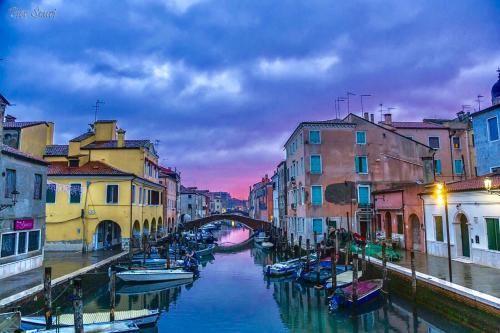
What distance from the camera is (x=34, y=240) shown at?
2103cm

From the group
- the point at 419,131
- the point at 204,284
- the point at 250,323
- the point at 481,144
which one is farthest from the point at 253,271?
the point at 419,131

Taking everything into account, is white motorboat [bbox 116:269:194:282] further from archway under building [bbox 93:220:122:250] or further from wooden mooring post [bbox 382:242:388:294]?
wooden mooring post [bbox 382:242:388:294]

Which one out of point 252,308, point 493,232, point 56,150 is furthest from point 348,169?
point 56,150

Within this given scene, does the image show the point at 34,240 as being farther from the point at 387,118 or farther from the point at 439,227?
the point at 387,118

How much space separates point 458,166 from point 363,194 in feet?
43.4

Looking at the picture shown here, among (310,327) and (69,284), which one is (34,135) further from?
(310,327)

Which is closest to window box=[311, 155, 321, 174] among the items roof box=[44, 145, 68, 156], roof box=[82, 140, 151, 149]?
roof box=[82, 140, 151, 149]

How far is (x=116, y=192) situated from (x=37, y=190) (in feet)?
29.0

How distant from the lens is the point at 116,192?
99.3 ft

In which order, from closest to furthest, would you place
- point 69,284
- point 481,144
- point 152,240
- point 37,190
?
point 69,284 → point 37,190 → point 481,144 → point 152,240

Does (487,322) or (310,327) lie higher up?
(487,322)

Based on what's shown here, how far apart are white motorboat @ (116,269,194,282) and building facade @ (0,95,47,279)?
502cm

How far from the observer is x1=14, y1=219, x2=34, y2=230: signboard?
19091 mm

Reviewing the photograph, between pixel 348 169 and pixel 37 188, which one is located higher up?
pixel 348 169
